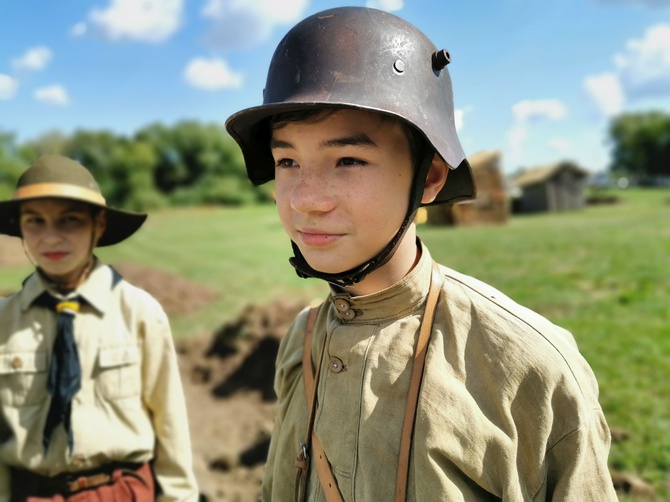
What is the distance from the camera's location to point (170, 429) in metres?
2.56

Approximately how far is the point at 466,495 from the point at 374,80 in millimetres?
1128

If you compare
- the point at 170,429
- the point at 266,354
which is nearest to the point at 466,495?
the point at 170,429

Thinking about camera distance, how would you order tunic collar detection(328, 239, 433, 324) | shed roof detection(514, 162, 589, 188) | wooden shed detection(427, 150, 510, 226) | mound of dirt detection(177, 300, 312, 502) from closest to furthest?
tunic collar detection(328, 239, 433, 324), mound of dirt detection(177, 300, 312, 502), wooden shed detection(427, 150, 510, 226), shed roof detection(514, 162, 589, 188)

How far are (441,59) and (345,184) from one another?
0.52 meters

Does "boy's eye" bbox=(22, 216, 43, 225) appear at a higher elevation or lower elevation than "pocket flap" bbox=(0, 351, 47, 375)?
higher

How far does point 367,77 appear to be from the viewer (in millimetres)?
1547

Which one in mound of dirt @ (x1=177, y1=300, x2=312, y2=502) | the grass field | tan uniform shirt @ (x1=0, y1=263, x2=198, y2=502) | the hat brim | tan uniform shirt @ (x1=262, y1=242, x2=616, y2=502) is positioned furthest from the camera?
the grass field

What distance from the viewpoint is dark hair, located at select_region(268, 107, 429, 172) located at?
152cm

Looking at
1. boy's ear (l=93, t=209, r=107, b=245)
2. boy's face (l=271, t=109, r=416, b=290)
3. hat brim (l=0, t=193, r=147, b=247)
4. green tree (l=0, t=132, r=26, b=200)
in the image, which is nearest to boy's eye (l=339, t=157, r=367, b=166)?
boy's face (l=271, t=109, r=416, b=290)

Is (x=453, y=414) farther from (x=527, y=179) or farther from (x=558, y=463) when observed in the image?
(x=527, y=179)

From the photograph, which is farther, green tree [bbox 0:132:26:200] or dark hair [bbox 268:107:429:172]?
green tree [bbox 0:132:26:200]

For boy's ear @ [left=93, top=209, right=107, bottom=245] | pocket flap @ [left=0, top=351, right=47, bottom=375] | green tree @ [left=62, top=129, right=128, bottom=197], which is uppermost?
green tree @ [left=62, top=129, right=128, bottom=197]

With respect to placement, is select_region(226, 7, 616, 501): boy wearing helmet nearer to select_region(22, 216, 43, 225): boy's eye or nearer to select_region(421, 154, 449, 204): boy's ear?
select_region(421, 154, 449, 204): boy's ear

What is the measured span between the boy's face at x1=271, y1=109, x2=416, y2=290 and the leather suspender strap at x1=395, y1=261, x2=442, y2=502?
23 cm
